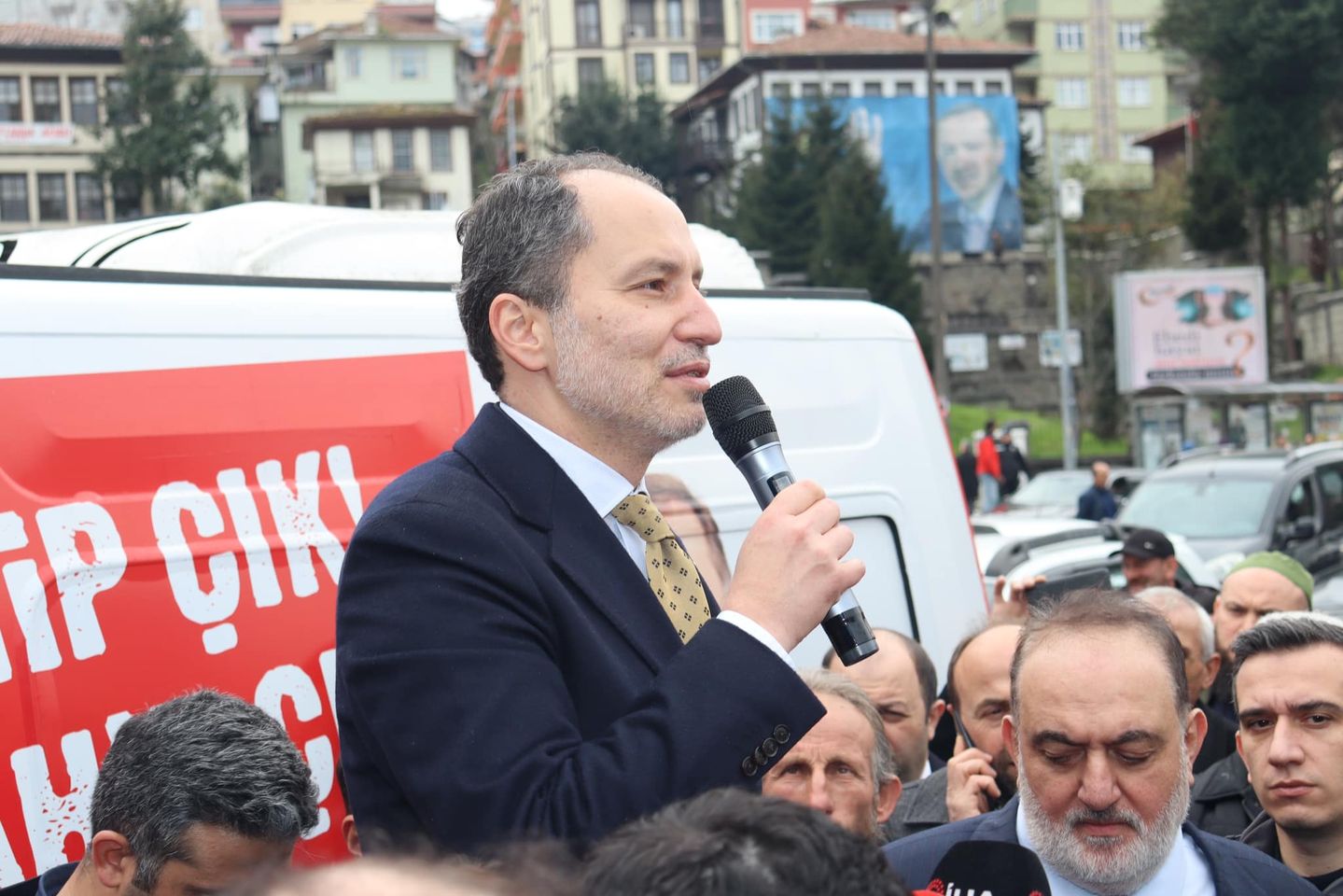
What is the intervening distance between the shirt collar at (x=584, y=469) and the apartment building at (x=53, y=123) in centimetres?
6188

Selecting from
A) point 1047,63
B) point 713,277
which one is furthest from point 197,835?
point 1047,63

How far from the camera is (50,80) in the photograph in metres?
63.1

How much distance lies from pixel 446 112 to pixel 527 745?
73.7 meters

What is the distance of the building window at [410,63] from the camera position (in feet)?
259

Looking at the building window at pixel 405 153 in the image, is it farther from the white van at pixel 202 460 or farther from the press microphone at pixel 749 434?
the press microphone at pixel 749 434

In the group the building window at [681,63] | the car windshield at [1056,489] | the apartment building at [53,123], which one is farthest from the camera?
the building window at [681,63]

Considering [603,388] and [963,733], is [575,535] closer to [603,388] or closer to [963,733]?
[603,388]

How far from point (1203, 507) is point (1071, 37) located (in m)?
86.7

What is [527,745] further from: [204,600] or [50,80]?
[50,80]

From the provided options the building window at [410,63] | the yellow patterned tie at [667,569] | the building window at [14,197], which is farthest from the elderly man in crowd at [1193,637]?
the building window at [410,63]

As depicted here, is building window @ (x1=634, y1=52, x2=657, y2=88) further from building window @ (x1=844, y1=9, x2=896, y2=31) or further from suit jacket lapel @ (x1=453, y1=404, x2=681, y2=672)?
suit jacket lapel @ (x1=453, y1=404, x2=681, y2=672)

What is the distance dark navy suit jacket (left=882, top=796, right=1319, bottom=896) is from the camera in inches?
109

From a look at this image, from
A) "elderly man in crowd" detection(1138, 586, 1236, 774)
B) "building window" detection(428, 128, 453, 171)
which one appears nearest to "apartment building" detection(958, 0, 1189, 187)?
"building window" detection(428, 128, 453, 171)

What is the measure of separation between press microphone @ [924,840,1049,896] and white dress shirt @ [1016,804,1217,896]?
323mm
